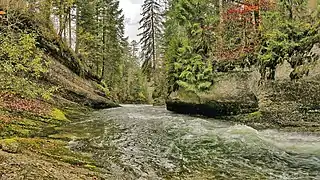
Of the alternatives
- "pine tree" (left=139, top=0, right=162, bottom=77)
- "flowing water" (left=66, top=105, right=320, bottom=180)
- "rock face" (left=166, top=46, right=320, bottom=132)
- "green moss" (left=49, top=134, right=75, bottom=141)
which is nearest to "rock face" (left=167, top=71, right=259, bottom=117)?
"rock face" (left=166, top=46, right=320, bottom=132)

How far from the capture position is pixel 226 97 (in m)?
16.5

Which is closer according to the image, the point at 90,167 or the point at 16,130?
the point at 90,167

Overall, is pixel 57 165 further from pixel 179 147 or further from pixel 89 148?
pixel 179 147

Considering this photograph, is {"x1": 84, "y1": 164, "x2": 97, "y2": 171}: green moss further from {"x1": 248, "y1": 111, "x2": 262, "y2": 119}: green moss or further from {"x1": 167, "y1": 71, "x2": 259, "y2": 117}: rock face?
{"x1": 167, "y1": 71, "x2": 259, "y2": 117}: rock face

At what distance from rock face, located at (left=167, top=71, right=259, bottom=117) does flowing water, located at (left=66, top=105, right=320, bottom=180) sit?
294 cm

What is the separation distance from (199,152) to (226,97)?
779 cm

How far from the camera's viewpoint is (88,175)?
6246 mm

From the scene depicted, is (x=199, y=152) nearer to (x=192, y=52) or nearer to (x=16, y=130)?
(x=16, y=130)

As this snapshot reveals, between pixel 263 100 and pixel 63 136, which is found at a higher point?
pixel 263 100

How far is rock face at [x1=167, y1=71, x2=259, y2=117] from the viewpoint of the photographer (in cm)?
1580

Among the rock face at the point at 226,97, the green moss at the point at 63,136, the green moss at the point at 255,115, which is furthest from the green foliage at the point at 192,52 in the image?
the green moss at the point at 63,136

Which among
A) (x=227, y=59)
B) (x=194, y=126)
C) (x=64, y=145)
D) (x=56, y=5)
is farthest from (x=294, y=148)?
(x=56, y=5)

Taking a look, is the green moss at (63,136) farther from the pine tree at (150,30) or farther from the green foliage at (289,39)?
the pine tree at (150,30)

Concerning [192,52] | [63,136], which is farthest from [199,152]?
[192,52]
